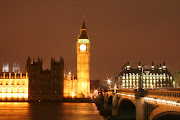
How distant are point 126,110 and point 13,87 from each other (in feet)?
305

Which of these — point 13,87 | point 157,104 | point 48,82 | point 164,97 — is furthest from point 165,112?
point 13,87

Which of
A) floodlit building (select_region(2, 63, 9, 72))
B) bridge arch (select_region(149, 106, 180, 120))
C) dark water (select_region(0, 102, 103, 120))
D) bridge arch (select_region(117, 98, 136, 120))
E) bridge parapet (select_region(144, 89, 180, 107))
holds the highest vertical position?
floodlit building (select_region(2, 63, 9, 72))

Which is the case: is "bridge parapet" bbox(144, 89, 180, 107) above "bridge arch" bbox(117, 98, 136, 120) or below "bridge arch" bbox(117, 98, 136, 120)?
above

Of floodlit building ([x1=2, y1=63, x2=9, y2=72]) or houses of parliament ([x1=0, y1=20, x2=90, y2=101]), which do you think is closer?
houses of parliament ([x1=0, y1=20, x2=90, y2=101])

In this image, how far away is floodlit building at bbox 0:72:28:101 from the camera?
14698cm

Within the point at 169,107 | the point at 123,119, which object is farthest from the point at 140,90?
the point at 123,119

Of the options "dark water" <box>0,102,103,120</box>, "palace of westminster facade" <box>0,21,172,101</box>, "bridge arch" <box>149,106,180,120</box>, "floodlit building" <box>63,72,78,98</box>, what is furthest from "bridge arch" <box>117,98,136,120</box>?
"floodlit building" <box>63,72,78,98</box>

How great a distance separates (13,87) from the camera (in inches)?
5827

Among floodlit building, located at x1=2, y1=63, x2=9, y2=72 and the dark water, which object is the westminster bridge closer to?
the dark water

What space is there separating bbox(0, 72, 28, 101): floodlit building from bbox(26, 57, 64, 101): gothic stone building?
573 centimetres

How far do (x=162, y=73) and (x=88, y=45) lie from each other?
57.4m

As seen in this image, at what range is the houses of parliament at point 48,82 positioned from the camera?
142125 mm

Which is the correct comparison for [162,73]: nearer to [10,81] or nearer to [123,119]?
[10,81]

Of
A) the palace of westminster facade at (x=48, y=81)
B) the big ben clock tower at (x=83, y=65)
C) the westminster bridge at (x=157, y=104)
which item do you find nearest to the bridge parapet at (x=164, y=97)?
the westminster bridge at (x=157, y=104)
